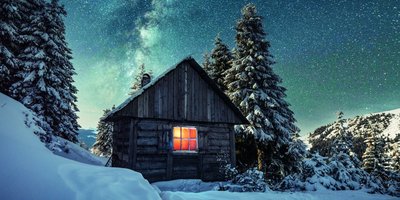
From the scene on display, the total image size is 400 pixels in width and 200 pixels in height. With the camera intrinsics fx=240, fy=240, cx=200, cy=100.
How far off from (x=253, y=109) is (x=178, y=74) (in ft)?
21.2

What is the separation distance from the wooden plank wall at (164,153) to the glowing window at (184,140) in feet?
2.19

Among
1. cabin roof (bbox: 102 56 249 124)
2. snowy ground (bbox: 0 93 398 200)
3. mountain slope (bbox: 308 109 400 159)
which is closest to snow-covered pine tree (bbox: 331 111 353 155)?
mountain slope (bbox: 308 109 400 159)

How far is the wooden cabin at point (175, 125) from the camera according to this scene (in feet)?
36.8

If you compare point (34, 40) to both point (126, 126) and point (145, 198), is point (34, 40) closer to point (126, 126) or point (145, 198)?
point (126, 126)

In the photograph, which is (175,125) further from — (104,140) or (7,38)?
(104,140)

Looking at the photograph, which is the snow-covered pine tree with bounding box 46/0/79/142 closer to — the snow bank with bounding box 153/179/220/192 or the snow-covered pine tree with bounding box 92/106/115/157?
the snow bank with bounding box 153/179/220/192

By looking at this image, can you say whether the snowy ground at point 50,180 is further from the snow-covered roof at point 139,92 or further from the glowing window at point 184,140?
the glowing window at point 184,140

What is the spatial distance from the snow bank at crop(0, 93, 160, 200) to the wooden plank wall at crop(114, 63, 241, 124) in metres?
6.38

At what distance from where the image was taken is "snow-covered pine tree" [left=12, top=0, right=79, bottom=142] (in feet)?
50.7

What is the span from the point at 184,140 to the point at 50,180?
40.7ft

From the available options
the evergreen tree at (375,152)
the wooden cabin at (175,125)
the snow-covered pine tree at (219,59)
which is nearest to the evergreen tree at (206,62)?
the snow-covered pine tree at (219,59)

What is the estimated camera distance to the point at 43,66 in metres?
15.7

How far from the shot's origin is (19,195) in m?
3.15

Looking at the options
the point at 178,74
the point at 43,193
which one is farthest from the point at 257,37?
the point at 43,193
